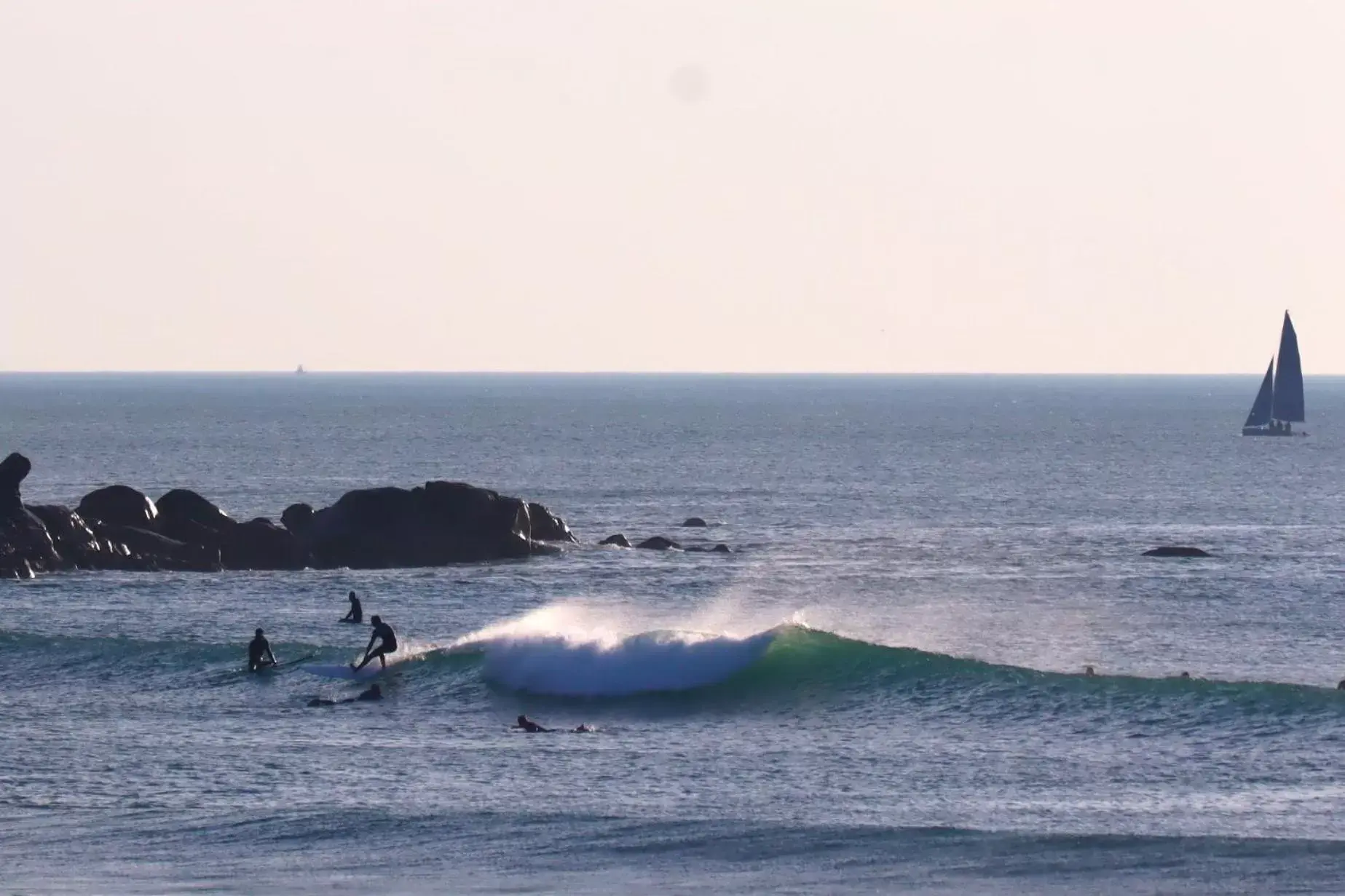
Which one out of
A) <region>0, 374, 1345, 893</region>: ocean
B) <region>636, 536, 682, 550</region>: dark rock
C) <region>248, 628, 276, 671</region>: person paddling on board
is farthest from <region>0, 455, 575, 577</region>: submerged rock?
<region>248, 628, 276, 671</region>: person paddling on board

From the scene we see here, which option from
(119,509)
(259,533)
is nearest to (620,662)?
(259,533)

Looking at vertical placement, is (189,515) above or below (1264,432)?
above

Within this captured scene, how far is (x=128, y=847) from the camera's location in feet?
90.9

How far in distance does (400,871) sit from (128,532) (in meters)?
43.1

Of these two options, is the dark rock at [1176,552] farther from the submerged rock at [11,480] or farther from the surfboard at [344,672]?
the submerged rock at [11,480]

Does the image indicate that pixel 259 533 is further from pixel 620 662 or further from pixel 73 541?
pixel 620 662

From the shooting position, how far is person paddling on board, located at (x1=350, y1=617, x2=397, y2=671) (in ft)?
143

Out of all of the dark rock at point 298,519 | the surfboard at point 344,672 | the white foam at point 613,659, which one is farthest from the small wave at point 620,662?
the dark rock at point 298,519

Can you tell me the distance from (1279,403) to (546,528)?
385 feet

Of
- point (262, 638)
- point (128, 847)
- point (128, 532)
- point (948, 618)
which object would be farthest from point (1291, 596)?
point (128, 847)

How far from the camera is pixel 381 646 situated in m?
44.2

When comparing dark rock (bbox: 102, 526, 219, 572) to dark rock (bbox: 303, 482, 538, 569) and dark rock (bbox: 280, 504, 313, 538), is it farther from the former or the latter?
dark rock (bbox: 280, 504, 313, 538)

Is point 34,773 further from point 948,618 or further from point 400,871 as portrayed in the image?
point 948,618

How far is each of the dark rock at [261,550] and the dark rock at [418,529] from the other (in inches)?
26.1
